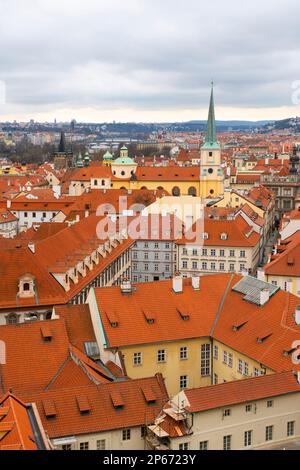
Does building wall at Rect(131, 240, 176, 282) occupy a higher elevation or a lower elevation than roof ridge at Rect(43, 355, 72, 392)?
lower

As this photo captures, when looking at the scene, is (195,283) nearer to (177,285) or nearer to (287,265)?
(177,285)

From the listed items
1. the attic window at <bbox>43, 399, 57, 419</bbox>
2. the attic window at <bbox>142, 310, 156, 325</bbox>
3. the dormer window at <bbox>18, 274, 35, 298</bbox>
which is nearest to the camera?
the attic window at <bbox>43, 399, 57, 419</bbox>

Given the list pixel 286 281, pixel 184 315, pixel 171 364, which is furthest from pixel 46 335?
pixel 286 281

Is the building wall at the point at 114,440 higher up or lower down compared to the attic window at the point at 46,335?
lower down

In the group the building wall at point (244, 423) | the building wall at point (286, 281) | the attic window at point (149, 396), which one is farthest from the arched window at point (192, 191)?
the attic window at point (149, 396)

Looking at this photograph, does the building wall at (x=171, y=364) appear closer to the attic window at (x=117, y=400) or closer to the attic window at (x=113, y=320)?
the attic window at (x=113, y=320)

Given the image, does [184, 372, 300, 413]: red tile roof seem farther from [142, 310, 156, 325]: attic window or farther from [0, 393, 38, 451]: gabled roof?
[142, 310, 156, 325]: attic window

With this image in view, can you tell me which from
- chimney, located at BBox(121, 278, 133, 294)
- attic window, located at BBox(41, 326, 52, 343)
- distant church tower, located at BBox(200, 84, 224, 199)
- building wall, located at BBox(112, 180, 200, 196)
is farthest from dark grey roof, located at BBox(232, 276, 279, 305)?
building wall, located at BBox(112, 180, 200, 196)
